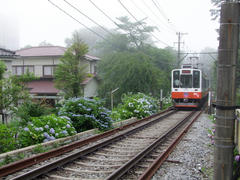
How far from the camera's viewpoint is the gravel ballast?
529cm

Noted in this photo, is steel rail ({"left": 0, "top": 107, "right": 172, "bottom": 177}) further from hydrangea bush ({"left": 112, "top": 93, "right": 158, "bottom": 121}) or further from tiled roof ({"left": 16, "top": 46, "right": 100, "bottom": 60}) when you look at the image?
tiled roof ({"left": 16, "top": 46, "right": 100, "bottom": 60})

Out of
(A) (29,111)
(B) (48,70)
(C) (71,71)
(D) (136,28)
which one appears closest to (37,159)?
(A) (29,111)

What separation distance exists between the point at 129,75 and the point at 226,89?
18236 millimetres

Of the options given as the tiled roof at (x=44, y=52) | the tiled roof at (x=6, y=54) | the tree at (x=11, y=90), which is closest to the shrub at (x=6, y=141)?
the tree at (x=11, y=90)

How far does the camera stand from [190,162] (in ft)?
20.4

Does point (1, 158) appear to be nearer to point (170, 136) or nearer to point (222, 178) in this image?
point (222, 178)

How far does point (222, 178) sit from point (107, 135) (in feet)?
18.6

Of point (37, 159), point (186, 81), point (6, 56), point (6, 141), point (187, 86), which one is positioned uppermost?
point (6, 56)

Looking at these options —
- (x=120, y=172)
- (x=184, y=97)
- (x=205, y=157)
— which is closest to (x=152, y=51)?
(x=184, y=97)

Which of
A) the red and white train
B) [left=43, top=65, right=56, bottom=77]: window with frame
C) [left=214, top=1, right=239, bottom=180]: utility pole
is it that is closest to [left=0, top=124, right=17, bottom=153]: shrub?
[left=214, top=1, right=239, bottom=180]: utility pole

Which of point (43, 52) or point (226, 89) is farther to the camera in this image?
point (43, 52)

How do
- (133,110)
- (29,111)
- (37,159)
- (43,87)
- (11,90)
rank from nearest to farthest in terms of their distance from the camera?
(37,159)
(29,111)
(11,90)
(133,110)
(43,87)

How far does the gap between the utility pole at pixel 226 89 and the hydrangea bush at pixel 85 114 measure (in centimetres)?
619

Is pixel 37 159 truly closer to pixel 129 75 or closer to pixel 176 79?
pixel 176 79
